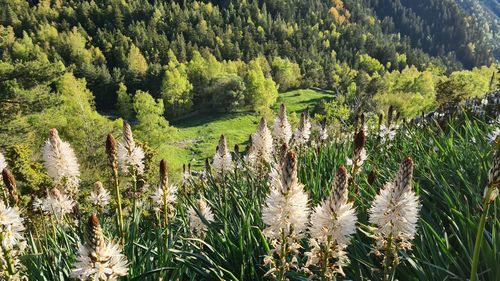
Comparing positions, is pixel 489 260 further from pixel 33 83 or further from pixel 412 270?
pixel 33 83

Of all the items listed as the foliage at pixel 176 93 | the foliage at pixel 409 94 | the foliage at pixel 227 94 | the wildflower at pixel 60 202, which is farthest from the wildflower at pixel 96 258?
the foliage at pixel 176 93

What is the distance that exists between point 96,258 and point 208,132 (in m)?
87.2

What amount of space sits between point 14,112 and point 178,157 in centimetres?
5013

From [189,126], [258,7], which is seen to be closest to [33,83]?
[189,126]

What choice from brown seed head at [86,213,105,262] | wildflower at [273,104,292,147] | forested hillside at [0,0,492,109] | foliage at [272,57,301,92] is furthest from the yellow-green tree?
brown seed head at [86,213,105,262]

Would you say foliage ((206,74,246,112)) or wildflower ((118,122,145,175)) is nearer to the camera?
wildflower ((118,122,145,175))

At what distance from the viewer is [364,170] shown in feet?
22.0

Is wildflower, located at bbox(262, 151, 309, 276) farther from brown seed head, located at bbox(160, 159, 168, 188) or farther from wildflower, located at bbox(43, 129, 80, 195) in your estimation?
wildflower, located at bbox(43, 129, 80, 195)

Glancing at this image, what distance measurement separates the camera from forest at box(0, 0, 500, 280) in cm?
387

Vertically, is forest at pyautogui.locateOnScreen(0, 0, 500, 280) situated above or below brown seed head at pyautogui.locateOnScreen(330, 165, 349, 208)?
below

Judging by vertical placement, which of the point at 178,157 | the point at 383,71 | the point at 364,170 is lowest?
the point at 383,71

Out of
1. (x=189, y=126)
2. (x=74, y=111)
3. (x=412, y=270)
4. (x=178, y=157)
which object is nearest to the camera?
(x=412, y=270)

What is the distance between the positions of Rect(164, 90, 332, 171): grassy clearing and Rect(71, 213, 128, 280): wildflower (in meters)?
67.0

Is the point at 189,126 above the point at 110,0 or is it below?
below
